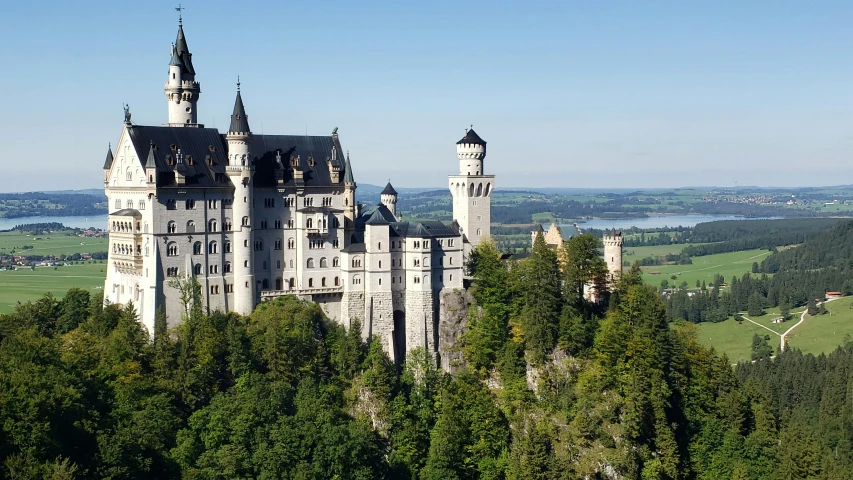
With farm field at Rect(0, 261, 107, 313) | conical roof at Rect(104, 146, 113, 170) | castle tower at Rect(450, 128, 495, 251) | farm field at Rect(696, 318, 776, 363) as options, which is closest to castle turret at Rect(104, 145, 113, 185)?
conical roof at Rect(104, 146, 113, 170)

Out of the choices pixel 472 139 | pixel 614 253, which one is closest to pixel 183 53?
pixel 472 139

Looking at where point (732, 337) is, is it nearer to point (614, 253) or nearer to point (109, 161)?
point (614, 253)

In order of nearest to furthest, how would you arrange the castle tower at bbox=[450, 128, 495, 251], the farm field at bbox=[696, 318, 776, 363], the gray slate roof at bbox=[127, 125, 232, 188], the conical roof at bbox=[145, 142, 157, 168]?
the conical roof at bbox=[145, 142, 157, 168]
the gray slate roof at bbox=[127, 125, 232, 188]
the castle tower at bbox=[450, 128, 495, 251]
the farm field at bbox=[696, 318, 776, 363]

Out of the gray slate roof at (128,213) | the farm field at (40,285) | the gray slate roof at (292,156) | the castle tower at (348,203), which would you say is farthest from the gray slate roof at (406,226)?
the farm field at (40,285)

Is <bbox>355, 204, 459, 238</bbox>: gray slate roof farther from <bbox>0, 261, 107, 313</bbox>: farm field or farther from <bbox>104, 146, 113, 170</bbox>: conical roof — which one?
<bbox>0, 261, 107, 313</bbox>: farm field

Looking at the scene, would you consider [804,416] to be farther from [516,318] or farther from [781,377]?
[516,318]

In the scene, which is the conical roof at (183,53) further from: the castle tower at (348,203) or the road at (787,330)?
the road at (787,330)

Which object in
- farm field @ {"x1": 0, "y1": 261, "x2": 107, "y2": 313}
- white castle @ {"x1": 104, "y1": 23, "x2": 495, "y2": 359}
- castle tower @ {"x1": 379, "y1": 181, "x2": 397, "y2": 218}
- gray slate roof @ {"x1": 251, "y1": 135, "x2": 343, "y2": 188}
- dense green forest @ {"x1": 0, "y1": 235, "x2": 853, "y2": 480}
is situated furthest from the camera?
farm field @ {"x1": 0, "y1": 261, "x2": 107, "y2": 313}
